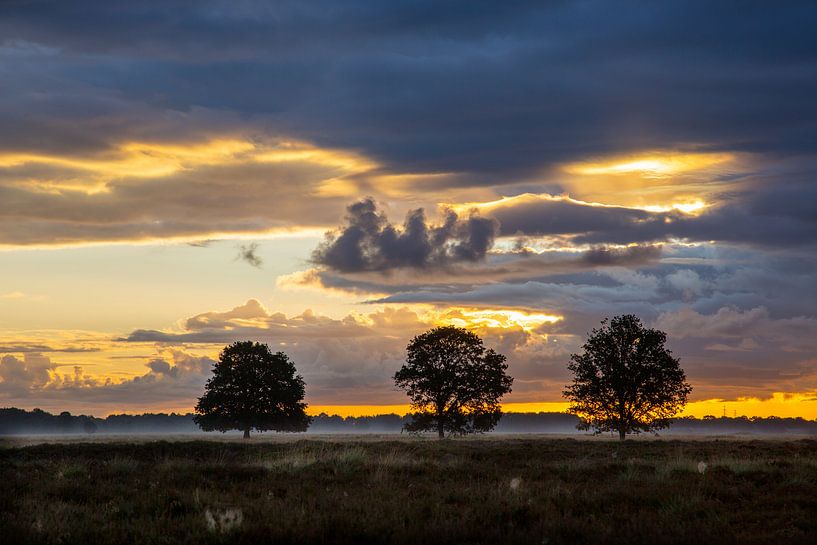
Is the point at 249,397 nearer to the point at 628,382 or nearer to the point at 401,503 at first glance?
the point at 628,382

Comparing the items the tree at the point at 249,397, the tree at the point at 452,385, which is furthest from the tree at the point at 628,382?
the tree at the point at 249,397

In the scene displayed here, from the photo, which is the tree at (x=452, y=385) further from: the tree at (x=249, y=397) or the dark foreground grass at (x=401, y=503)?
the dark foreground grass at (x=401, y=503)

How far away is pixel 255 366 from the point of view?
289 ft

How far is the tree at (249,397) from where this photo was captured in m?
86.4

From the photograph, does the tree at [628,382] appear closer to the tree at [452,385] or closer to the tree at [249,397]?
the tree at [452,385]

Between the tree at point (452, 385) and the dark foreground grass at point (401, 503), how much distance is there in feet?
179

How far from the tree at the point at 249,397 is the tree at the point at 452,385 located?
→ 50.0ft

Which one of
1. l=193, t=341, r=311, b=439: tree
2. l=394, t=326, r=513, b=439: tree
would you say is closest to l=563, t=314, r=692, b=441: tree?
l=394, t=326, r=513, b=439: tree

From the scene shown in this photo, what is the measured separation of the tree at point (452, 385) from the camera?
79.1 m

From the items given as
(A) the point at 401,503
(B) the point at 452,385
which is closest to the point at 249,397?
(B) the point at 452,385

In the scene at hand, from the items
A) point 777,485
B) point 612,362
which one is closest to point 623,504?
point 777,485

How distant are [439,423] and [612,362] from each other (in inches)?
713

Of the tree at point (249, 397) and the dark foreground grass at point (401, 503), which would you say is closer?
the dark foreground grass at point (401, 503)

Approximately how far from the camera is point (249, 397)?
86.3 meters
